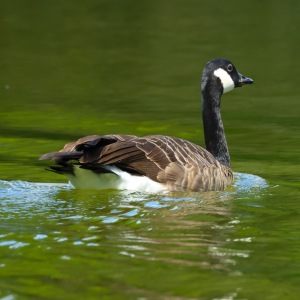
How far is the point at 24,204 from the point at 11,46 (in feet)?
50.3

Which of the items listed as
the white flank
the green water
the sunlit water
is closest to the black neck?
the green water

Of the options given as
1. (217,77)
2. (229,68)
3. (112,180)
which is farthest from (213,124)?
(112,180)

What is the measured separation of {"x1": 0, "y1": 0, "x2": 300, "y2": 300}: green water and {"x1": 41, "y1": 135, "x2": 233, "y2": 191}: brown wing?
8.3 inches

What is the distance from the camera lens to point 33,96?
18172 millimetres

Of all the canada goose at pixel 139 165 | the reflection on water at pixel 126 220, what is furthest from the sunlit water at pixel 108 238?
the canada goose at pixel 139 165

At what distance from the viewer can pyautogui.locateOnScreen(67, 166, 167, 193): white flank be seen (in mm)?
10180

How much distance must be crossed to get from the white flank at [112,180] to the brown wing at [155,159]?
0.07 meters

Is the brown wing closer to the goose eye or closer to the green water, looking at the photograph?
the green water

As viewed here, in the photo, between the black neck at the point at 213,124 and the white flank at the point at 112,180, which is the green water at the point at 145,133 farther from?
the black neck at the point at 213,124

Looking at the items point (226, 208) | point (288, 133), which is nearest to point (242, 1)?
point (288, 133)

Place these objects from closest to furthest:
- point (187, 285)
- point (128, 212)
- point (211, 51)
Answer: point (187, 285) < point (128, 212) < point (211, 51)

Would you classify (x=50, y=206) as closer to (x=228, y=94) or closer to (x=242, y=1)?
(x=228, y=94)

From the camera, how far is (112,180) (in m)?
10.2

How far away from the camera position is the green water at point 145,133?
7.36 metres
